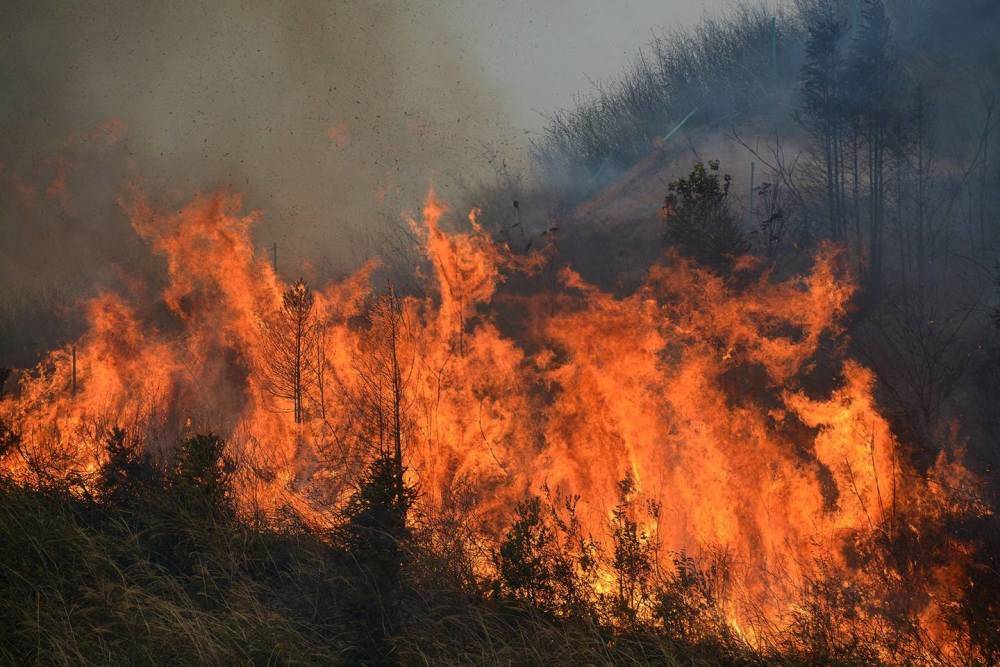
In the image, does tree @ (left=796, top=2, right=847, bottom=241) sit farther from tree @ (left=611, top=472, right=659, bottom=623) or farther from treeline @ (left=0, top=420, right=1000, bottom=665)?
tree @ (left=611, top=472, right=659, bottom=623)

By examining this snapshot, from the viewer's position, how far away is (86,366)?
18359 mm

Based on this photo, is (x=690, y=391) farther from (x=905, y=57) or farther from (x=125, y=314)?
(x=905, y=57)

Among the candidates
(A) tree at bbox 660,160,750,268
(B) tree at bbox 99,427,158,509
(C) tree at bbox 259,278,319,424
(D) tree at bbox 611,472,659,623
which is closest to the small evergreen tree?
(D) tree at bbox 611,472,659,623

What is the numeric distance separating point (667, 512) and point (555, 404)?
3.37 m

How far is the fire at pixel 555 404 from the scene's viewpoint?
12500 mm

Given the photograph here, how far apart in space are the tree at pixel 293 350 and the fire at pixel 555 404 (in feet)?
0.27

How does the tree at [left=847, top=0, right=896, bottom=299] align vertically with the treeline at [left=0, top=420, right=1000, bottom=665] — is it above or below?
above

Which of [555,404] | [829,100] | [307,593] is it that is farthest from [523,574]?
[829,100]

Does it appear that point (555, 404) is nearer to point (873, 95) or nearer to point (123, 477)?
point (123, 477)

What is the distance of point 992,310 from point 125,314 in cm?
2066

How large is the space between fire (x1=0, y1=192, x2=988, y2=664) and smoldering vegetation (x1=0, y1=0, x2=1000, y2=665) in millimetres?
301

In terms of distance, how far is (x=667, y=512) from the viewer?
12906 millimetres

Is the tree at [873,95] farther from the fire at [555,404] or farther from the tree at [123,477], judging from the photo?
the tree at [123,477]

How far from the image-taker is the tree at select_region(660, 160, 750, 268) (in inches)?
649
